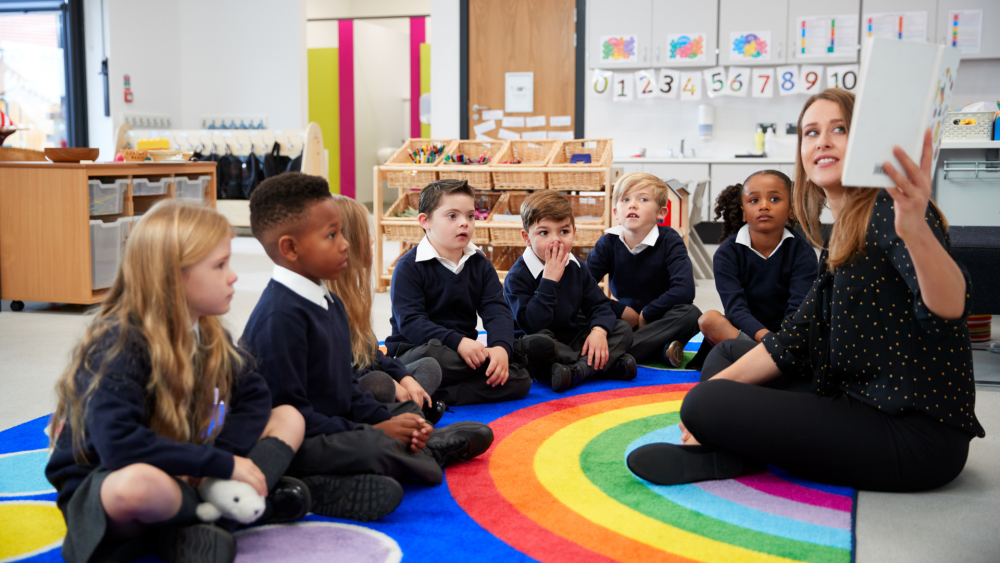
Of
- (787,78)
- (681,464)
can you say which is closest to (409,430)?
(681,464)

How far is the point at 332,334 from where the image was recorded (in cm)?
146

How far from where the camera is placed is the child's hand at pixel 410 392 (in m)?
1.78

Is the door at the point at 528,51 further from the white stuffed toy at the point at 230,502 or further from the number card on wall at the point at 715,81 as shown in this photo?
the white stuffed toy at the point at 230,502

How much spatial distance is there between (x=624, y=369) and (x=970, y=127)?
4.09 m

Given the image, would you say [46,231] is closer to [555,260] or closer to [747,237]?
[555,260]

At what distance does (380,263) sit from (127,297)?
122 inches

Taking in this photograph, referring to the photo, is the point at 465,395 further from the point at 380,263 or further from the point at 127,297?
the point at 380,263

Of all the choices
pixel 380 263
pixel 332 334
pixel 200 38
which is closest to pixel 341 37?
pixel 200 38

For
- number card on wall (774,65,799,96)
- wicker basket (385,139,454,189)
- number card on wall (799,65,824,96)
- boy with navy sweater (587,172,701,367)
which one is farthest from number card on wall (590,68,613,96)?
boy with navy sweater (587,172,701,367)

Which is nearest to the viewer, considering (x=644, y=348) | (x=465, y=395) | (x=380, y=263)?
(x=465, y=395)

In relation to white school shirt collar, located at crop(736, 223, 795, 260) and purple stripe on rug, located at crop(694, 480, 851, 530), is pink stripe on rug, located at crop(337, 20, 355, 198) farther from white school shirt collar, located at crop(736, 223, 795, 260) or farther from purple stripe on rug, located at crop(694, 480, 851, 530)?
purple stripe on rug, located at crop(694, 480, 851, 530)

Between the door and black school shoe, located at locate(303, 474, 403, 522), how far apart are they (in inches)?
221

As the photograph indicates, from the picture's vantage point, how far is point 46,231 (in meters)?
3.39

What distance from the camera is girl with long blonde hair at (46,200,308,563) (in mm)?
1089
